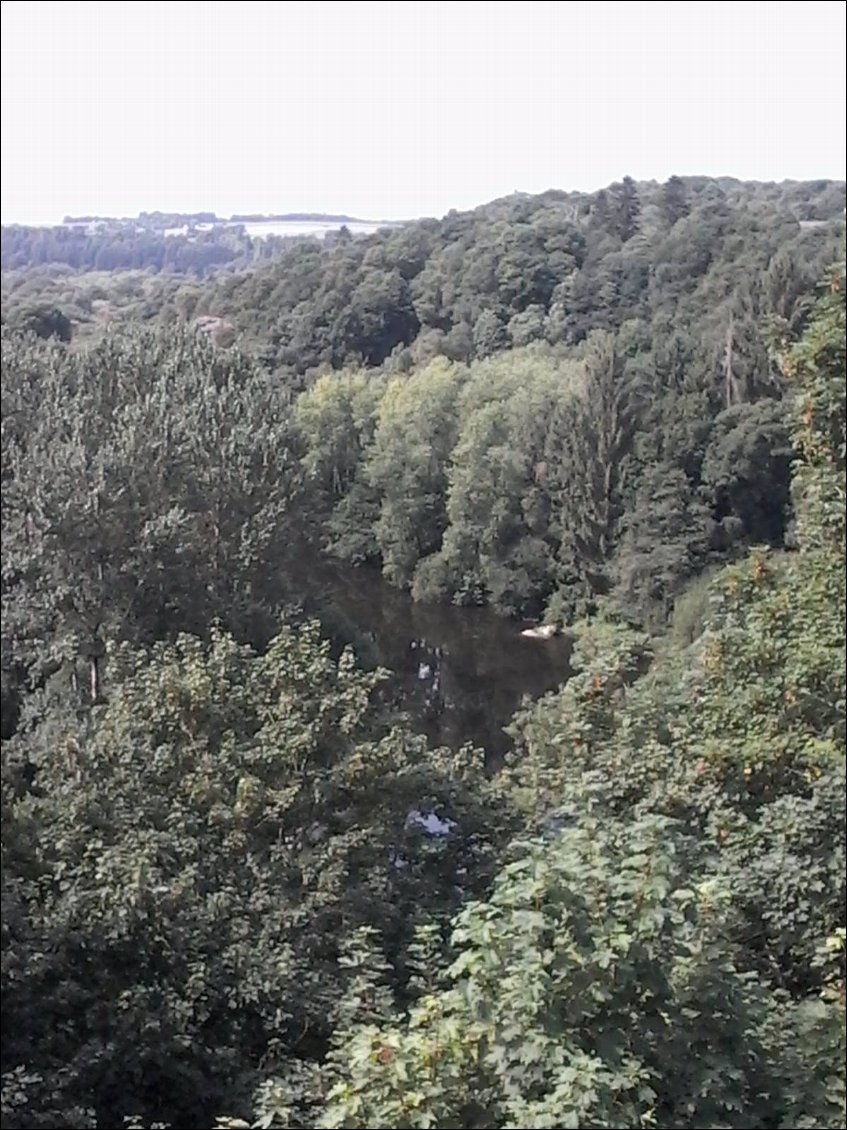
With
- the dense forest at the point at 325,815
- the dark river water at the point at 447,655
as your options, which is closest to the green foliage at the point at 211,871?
the dense forest at the point at 325,815

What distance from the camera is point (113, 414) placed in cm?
1747

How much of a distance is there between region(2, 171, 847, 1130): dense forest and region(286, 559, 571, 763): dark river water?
5.88 metres

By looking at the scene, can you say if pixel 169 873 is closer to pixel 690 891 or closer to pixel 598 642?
pixel 690 891

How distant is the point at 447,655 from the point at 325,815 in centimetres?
2601

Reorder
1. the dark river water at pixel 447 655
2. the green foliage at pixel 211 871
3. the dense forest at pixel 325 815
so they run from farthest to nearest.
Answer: the dark river water at pixel 447 655
the green foliage at pixel 211 871
the dense forest at pixel 325 815

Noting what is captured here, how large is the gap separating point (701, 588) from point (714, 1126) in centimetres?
2455

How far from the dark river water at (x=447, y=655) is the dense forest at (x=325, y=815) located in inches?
232

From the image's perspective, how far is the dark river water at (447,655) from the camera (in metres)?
28.3

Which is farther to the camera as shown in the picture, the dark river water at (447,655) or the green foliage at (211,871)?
the dark river water at (447,655)

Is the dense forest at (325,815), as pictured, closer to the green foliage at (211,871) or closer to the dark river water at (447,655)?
the green foliage at (211,871)

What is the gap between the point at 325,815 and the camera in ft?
32.6

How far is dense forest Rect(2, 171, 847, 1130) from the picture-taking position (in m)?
5.67

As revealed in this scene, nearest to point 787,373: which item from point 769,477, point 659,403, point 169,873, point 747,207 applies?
point 169,873

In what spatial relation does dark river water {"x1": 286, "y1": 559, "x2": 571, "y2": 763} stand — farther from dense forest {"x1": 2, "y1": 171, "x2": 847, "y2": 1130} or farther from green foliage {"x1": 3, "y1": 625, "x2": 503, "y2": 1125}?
green foliage {"x1": 3, "y1": 625, "x2": 503, "y2": 1125}
